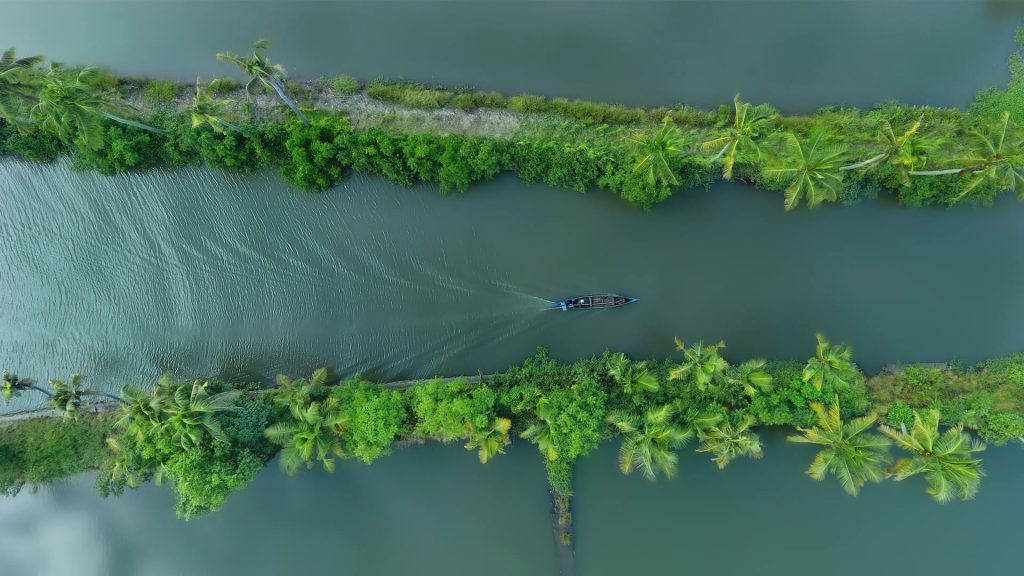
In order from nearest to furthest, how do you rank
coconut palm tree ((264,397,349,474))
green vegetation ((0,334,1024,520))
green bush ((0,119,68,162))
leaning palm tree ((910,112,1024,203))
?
green vegetation ((0,334,1024,520)) < leaning palm tree ((910,112,1024,203)) < coconut palm tree ((264,397,349,474)) < green bush ((0,119,68,162))

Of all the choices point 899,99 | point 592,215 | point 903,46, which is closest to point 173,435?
point 592,215

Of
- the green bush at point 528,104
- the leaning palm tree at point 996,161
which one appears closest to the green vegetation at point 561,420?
the leaning palm tree at point 996,161

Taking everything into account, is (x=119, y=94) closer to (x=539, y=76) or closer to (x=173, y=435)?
(x=173, y=435)

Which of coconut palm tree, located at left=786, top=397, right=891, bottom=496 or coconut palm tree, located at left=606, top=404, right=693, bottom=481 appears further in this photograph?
coconut palm tree, located at left=606, top=404, right=693, bottom=481

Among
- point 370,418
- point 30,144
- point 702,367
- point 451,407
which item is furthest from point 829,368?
point 30,144

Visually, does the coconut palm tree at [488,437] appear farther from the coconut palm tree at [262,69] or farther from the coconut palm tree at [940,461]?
the coconut palm tree at [262,69]

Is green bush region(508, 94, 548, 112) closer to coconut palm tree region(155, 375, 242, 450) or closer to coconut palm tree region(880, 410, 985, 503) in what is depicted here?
coconut palm tree region(155, 375, 242, 450)

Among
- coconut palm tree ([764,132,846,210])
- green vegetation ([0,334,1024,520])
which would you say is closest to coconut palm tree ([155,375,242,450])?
green vegetation ([0,334,1024,520])
